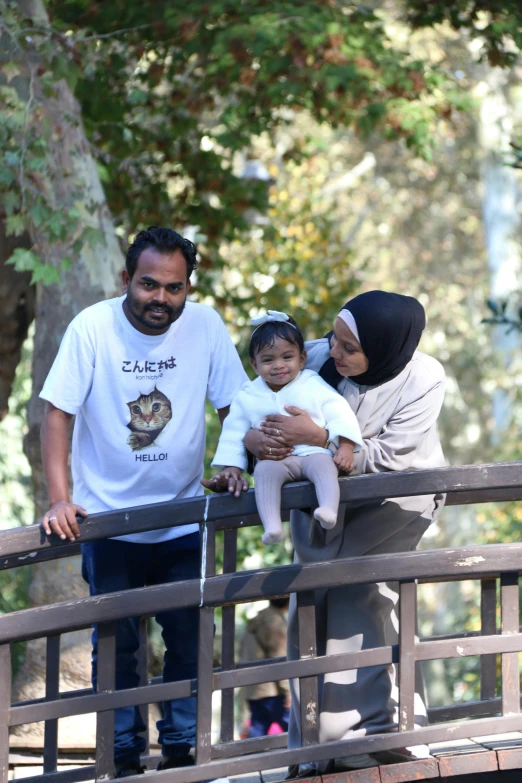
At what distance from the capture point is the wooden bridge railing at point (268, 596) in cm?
331

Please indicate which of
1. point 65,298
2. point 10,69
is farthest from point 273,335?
point 65,298

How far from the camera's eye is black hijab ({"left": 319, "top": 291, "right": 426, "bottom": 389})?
3469 millimetres

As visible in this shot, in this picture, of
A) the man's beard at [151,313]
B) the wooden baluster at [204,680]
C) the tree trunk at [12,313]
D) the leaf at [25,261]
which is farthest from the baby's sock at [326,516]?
the tree trunk at [12,313]

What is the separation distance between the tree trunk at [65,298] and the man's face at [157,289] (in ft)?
9.30

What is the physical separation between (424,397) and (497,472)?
0.34 metres

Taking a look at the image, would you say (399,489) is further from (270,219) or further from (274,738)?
(270,219)

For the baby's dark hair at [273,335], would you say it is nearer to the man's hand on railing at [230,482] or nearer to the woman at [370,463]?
the woman at [370,463]

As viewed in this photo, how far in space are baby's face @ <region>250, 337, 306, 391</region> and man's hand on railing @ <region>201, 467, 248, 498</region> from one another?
33 centimetres

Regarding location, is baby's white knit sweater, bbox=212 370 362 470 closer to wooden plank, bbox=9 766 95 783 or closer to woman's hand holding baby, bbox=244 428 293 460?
woman's hand holding baby, bbox=244 428 293 460

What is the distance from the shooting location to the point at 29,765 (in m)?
Answer: 5.28

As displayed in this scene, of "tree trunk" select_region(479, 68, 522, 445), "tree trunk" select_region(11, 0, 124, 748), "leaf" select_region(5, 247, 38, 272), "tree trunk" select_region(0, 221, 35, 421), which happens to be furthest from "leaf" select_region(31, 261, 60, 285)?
"tree trunk" select_region(479, 68, 522, 445)

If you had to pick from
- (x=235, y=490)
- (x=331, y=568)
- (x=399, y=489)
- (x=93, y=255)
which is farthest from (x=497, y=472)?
(x=93, y=255)

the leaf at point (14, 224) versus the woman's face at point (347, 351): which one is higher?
the leaf at point (14, 224)

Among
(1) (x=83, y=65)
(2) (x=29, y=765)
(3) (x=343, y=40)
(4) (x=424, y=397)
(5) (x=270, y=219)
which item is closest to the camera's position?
(4) (x=424, y=397)
